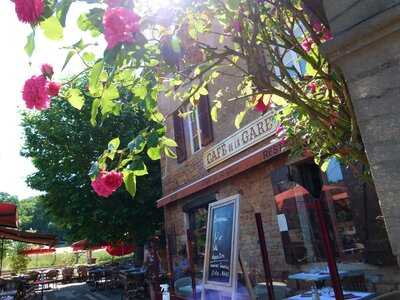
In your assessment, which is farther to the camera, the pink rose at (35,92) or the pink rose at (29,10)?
the pink rose at (35,92)

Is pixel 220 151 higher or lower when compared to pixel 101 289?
higher

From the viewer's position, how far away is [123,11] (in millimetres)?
1921

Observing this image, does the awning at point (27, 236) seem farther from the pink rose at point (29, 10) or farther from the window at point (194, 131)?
the pink rose at point (29, 10)

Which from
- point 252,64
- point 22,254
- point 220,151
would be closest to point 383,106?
point 252,64

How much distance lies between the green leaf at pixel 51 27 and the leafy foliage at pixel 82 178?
15049 mm

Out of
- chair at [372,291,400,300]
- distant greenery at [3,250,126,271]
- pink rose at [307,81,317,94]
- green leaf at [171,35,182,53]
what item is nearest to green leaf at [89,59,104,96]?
green leaf at [171,35,182,53]

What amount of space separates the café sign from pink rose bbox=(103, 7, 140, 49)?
5.78m

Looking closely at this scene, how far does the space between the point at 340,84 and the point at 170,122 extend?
11167 millimetres

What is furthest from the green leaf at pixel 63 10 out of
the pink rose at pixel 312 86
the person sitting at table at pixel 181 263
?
the person sitting at table at pixel 181 263

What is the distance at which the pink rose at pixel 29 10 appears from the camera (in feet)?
6.23

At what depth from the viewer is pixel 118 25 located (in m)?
1.90

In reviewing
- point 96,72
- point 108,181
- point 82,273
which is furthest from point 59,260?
point 96,72

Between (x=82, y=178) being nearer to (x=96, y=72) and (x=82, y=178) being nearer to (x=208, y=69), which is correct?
(x=208, y=69)

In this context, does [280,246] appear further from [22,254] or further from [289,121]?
[22,254]
